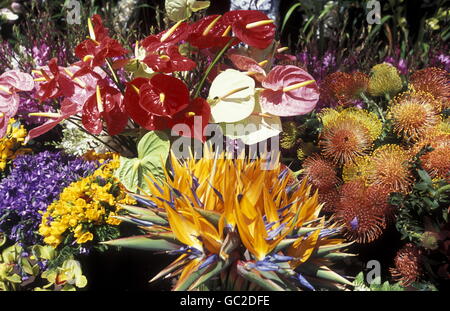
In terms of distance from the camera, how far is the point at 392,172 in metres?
0.82

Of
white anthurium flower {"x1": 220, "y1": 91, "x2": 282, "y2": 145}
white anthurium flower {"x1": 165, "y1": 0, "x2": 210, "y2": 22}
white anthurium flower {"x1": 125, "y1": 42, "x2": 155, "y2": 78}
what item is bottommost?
white anthurium flower {"x1": 220, "y1": 91, "x2": 282, "y2": 145}

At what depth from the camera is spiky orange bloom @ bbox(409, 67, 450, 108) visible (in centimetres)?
97

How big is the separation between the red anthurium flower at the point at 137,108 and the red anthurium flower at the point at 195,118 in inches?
1.3

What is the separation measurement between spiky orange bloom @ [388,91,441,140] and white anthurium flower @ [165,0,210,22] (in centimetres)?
40

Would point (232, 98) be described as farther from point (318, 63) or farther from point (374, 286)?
point (318, 63)

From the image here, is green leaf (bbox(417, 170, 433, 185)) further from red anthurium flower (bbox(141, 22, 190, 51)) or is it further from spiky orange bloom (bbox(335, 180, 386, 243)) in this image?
red anthurium flower (bbox(141, 22, 190, 51))

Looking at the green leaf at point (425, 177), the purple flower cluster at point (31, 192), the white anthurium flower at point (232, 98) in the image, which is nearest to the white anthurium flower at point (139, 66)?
the white anthurium flower at point (232, 98)

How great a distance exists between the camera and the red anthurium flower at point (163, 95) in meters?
0.80

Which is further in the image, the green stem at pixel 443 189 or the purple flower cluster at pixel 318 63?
the purple flower cluster at pixel 318 63

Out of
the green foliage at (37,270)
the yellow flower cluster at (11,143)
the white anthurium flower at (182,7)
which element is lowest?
the green foliage at (37,270)

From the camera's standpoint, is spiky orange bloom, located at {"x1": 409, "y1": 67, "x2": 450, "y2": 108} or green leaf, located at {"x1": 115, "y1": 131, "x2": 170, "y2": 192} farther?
spiky orange bloom, located at {"x1": 409, "y1": 67, "x2": 450, "y2": 108}

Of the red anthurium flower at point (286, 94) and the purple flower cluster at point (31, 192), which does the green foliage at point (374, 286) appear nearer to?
the red anthurium flower at point (286, 94)

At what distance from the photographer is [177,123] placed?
0.84 meters

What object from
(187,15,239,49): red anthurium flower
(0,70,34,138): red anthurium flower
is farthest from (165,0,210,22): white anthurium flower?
(0,70,34,138): red anthurium flower
